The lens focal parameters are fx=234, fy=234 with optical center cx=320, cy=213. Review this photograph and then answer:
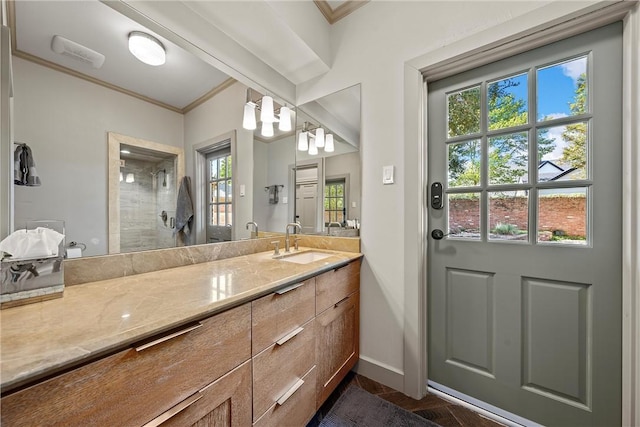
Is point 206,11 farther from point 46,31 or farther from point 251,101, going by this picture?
point 46,31

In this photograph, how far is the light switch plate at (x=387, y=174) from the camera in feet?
5.14

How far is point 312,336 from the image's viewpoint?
1.20 m

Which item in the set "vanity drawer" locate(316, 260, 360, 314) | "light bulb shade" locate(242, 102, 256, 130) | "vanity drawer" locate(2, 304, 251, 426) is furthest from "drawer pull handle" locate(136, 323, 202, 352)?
"light bulb shade" locate(242, 102, 256, 130)

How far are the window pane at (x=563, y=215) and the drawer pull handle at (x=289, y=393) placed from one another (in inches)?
56.6

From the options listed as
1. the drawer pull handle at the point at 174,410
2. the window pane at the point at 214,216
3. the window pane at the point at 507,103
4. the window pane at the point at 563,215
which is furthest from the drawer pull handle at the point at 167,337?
the window pane at the point at 507,103

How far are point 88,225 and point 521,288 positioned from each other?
7.14ft

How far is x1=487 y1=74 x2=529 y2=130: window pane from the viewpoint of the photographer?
4.26ft

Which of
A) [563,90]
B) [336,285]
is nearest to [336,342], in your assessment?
[336,285]

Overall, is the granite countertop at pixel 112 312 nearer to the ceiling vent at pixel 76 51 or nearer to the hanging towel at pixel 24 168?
the hanging towel at pixel 24 168

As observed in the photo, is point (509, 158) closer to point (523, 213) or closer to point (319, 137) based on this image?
point (523, 213)

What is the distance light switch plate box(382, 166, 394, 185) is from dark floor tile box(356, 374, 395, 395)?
4.47 feet

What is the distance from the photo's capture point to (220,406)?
788 mm

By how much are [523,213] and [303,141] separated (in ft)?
5.43

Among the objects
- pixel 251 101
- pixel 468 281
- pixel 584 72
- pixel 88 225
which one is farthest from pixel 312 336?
pixel 584 72
